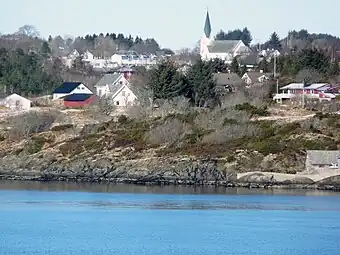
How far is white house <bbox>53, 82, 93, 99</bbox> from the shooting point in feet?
235

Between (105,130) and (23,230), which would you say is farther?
(105,130)

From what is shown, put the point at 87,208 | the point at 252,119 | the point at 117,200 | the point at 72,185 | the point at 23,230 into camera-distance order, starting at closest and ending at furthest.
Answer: the point at 23,230 → the point at 87,208 → the point at 117,200 → the point at 72,185 → the point at 252,119

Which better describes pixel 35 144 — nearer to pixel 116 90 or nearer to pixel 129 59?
pixel 116 90

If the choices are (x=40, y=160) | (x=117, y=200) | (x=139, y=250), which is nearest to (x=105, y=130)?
(x=40, y=160)

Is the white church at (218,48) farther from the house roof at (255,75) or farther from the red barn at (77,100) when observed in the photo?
the red barn at (77,100)

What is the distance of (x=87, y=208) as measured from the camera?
122 ft

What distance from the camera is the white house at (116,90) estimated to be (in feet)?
224

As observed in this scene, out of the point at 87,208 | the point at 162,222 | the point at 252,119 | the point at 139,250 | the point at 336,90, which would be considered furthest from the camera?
the point at 336,90

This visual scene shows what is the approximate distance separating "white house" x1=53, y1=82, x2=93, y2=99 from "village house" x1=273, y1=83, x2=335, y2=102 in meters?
15.7

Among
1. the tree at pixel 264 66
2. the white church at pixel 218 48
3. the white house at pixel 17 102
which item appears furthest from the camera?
the white church at pixel 218 48

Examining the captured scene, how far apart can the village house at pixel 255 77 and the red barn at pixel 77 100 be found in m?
11.7

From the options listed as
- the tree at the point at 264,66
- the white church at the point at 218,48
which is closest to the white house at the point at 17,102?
the tree at the point at 264,66

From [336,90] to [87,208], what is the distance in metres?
31.0

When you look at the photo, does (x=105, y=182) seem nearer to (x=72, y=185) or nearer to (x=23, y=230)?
(x=72, y=185)
